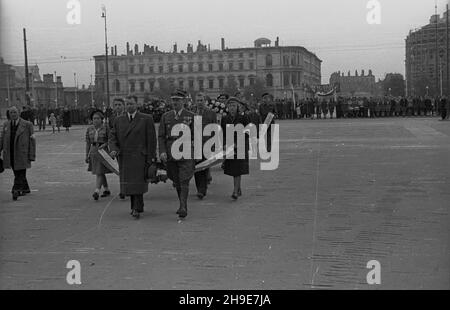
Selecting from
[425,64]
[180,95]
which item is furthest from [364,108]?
[425,64]

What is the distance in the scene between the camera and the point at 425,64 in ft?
302

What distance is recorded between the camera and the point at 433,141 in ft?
79.0

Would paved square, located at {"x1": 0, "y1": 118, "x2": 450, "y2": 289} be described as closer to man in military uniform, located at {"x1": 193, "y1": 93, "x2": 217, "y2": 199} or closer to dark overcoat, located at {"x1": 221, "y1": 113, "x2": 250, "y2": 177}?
man in military uniform, located at {"x1": 193, "y1": 93, "x2": 217, "y2": 199}

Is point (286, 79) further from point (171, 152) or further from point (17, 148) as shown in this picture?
point (171, 152)

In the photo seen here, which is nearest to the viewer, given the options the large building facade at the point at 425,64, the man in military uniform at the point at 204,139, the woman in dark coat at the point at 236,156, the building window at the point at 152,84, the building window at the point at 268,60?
the woman in dark coat at the point at 236,156

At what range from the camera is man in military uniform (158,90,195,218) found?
10180 mm

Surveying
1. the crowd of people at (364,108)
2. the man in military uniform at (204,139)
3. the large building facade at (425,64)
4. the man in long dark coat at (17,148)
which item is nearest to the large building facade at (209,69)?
the large building facade at (425,64)

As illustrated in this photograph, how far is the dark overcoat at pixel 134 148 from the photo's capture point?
33.0 feet

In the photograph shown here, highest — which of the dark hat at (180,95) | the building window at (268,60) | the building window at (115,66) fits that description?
the building window at (268,60)

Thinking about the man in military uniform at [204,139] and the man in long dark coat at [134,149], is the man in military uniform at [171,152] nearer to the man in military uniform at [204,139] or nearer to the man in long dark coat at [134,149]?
the man in long dark coat at [134,149]

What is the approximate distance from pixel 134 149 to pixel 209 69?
9267 centimetres

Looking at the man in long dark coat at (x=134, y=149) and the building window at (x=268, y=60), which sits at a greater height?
the building window at (x=268, y=60)

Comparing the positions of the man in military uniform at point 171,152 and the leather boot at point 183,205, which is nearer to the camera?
the leather boot at point 183,205
